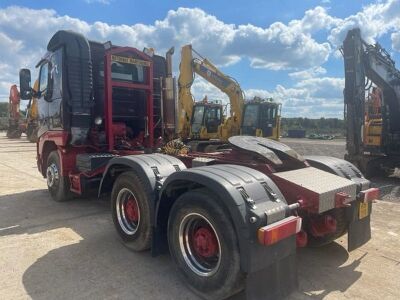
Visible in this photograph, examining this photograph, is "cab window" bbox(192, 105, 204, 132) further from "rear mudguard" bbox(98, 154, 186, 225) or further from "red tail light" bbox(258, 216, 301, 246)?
"red tail light" bbox(258, 216, 301, 246)

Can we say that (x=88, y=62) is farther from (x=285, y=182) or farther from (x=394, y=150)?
(x=394, y=150)

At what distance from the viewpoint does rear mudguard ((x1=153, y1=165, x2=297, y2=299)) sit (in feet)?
9.59

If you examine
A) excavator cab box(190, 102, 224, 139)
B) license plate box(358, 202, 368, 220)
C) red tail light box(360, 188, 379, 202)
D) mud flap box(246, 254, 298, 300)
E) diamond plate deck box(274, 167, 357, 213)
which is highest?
excavator cab box(190, 102, 224, 139)

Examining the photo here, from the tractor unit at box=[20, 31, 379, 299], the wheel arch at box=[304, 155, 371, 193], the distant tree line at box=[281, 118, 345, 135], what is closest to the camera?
the tractor unit at box=[20, 31, 379, 299]

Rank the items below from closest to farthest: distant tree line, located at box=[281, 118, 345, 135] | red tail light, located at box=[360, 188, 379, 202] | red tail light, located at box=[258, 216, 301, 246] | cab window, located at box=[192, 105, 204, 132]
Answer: red tail light, located at box=[258, 216, 301, 246]
red tail light, located at box=[360, 188, 379, 202]
cab window, located at box=[192, 105, 204, 132]
distant tree line, located at box=[281, 118, 345, 135]

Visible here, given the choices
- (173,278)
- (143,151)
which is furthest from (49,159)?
(173,278)

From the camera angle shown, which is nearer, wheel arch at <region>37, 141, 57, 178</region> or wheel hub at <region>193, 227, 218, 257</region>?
wheel hub at <region>193, 227, 218, 257</region>

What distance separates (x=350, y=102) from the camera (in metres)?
10.3

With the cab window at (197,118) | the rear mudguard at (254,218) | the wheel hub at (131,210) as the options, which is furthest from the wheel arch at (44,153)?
the cab window at (197,118)

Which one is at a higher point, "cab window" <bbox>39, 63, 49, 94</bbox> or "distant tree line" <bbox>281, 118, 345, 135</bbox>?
"cab window" <bbox>39, 63, 49, 94</bbox>

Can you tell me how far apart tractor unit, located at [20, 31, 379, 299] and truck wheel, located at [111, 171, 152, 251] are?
0.05 feet

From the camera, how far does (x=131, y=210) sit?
465 cm

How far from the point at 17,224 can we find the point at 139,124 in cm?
298

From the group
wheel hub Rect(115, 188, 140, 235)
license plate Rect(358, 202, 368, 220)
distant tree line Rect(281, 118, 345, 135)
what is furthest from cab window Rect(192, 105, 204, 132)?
distant tree line Rect(281, 118, 345, 135)
